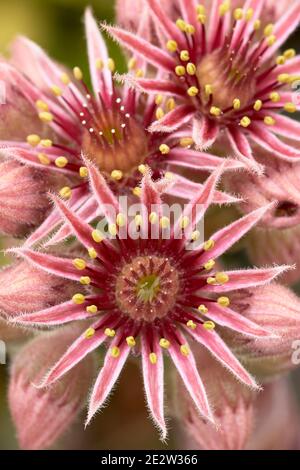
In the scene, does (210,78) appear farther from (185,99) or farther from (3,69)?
(3,69)

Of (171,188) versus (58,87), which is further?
(58,87)

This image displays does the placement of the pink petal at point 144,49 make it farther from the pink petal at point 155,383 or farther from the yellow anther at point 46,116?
the pink petal at point 155,383

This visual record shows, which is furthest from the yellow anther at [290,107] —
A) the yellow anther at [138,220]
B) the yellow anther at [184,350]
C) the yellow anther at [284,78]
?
the yellow anther at [184,350]

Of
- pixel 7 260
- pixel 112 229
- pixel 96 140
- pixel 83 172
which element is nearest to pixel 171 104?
pixel 96 140

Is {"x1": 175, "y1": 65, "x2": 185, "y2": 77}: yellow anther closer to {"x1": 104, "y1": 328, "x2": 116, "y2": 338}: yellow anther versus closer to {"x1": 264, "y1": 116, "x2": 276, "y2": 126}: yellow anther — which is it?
{"x1": 264, "y1": 116, "x2": 276, "y2": 126}: yellow anther

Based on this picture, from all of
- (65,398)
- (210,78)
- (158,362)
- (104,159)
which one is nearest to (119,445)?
(65,398)

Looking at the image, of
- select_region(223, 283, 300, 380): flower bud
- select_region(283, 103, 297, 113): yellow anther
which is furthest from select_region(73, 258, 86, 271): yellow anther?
select_region(283, 103, 297, 113): yellow anther

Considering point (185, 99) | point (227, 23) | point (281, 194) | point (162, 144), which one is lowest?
point (281, 194)
